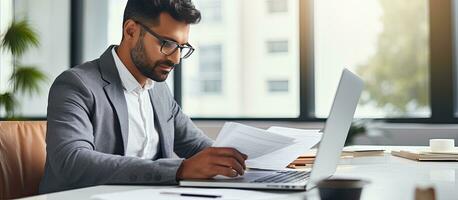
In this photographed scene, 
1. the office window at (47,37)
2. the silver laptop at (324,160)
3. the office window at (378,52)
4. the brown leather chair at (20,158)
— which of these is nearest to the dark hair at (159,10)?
the brown leather chair at (20,158)

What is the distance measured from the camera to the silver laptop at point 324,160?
46.6 inches

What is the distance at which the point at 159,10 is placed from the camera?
5.87 ft

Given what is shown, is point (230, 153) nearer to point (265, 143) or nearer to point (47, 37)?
point (265, 143)

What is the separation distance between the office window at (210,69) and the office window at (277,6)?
512mm

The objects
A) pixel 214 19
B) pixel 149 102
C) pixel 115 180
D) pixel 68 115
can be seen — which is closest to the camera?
pixel 115 180

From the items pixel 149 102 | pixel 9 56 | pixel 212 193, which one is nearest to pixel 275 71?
pixel 9 56

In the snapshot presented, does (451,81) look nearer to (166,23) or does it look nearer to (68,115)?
(166,23)

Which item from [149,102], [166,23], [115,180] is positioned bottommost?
[115,180]

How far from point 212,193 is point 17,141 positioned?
2.53ft

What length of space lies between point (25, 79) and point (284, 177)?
3.68 meters

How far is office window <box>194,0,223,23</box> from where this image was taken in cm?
484

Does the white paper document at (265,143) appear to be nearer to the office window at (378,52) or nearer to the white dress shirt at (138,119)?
the white dress shirt at (138,119)

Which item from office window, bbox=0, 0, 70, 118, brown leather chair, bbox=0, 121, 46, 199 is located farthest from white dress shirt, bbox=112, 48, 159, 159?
office window, bbox=0, 0, 70, 118

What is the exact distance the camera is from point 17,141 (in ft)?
5.52
